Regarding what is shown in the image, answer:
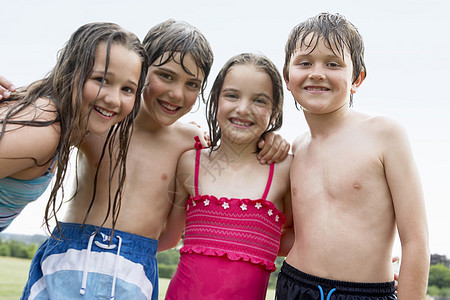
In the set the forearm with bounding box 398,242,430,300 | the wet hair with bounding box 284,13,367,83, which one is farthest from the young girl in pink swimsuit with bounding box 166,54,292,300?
the forearm with bounding box 398,242,430,300

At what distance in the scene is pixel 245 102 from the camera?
220cm

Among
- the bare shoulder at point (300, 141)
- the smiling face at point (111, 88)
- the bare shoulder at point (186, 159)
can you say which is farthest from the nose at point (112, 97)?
the bare shoulder at point (300, 141)

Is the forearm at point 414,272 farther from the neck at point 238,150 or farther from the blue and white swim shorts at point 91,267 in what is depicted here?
the blue and white swim shorts at point 91,267

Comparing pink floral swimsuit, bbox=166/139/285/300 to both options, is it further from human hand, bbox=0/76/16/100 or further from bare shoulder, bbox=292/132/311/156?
human hand, bbox=0/76/16/100

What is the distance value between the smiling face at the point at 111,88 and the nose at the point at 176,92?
23 cm

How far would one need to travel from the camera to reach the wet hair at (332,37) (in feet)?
6.53

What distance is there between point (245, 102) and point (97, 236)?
939 millimetres

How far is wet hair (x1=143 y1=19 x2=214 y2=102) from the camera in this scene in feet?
7.30

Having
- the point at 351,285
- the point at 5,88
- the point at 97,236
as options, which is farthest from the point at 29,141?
the point at 351,285

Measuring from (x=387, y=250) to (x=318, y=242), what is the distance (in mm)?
285

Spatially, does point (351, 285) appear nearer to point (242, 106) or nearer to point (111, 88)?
point (242, 106)

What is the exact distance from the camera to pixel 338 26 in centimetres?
204

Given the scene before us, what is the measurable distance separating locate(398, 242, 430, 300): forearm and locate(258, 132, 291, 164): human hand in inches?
28.7

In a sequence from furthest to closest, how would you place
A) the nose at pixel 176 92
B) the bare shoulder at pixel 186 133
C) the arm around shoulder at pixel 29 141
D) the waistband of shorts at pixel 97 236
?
the bare shoulder at pixel 186 133, the nose at pixel 176 92, the waistband of shorts at pixel 97 236, the arm around shoulder at pixel 29 141
